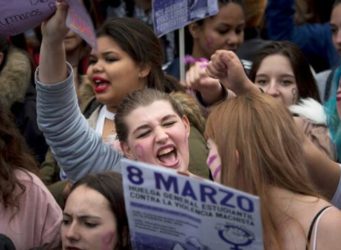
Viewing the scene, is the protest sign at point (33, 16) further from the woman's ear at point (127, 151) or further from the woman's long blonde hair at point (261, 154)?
the woman's long blonde hair at point (261, 154)

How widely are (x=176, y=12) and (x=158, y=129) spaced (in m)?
1.04

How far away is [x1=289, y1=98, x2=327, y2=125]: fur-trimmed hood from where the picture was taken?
4.54 metres

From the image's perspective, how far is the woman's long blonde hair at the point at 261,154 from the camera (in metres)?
3.20

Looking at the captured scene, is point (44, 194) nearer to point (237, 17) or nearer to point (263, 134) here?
point (263, 134)

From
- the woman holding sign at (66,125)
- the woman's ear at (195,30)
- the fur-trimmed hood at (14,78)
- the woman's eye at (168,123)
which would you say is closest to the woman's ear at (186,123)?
the woman holding sign at (66,125)

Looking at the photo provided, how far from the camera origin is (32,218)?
3.92 meters

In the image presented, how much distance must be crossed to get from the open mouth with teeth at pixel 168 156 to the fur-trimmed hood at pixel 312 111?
928mm

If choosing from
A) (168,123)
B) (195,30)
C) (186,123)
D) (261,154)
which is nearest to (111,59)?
(186,123)

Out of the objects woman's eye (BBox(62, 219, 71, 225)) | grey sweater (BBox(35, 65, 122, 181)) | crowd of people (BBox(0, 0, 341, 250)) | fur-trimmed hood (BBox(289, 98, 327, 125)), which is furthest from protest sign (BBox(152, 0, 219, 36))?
woman's eye (BBox(62, 219, 71, 225))

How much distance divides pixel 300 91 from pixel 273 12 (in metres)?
1.36

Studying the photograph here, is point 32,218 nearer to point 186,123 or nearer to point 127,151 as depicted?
point 127,151

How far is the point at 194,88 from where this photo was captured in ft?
14.6

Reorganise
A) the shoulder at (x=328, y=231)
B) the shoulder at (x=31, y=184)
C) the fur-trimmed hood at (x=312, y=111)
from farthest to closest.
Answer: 1. the fur-trimmed hood at (x=312, y=111)
2. the shoulder at (x=31, y=184)
3. the shoulder at (x=328, y=231)

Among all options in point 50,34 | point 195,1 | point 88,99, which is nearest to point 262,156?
point 50,34
